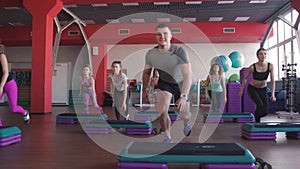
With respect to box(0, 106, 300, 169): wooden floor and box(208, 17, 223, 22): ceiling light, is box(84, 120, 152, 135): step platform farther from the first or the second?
box(208, 17, 223, 22): ceiling light

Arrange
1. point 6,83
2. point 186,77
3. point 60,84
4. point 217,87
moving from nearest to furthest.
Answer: point 186,77 → point 6,83 → point 217,87 → point 60,84

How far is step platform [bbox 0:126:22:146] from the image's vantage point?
2.54 meters

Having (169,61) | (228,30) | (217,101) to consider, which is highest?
(228,30)

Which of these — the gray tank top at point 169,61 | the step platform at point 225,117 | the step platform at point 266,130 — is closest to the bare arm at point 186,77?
the gray tank top at point 169,61

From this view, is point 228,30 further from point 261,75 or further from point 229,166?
point 229,166

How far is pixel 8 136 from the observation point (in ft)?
8.58

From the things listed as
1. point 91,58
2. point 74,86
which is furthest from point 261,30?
point 74,86

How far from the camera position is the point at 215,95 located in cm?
520

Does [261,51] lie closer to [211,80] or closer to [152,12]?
[211,80]

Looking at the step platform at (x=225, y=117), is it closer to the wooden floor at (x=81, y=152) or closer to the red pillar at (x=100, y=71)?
the wooden floor at (x=81, y=152)

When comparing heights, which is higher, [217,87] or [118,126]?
[217,87]

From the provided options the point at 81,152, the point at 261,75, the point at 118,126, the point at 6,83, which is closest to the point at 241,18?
the point at 261,75

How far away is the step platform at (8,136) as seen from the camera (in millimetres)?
2543

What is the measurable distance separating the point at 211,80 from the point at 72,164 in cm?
375
